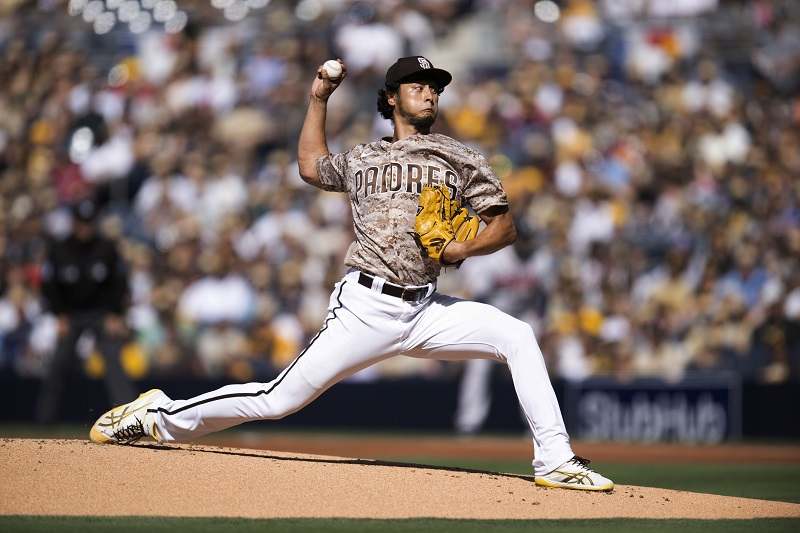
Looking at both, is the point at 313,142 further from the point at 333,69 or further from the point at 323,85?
the point at 333,69

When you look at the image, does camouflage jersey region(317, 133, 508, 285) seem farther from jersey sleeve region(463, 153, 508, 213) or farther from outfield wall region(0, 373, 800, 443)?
outfield wall region(0, 373, 800, 443)

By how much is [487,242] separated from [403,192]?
0.51 m

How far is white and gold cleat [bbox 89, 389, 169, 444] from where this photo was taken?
273 inches

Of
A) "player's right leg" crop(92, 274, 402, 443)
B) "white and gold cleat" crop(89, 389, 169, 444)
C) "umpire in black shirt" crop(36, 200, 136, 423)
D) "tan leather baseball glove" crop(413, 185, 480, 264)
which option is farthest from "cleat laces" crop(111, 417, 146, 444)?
"umpire in black shirt" crop(36, 200, 136, 423)

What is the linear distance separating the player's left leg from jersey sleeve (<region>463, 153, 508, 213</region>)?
1.82 ft

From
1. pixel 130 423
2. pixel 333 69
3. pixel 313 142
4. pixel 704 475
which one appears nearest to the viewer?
pixel 333 69

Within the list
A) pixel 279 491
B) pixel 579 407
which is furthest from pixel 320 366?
pixel 579 407

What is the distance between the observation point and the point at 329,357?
21.1 ft

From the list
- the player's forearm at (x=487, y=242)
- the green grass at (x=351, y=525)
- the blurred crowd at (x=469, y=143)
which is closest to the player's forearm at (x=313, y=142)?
the player's forearm at (x=487, y=242)

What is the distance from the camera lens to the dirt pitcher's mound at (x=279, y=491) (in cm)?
611

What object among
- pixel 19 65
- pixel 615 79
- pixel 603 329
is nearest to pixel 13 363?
pixel 19 65

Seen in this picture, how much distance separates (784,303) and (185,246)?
7.00 metres

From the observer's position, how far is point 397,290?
6.46 metres

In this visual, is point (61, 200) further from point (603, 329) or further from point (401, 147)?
point (401, 147)
